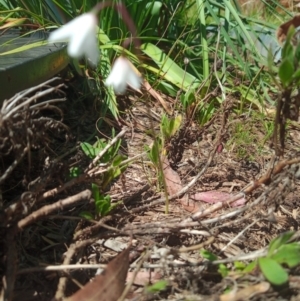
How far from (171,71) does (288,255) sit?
1.17 m

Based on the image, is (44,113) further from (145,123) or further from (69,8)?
(69,8)

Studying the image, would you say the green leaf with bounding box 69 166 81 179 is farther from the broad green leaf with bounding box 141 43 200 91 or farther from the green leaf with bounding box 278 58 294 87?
the broad green leaf with bounding box 141 43 200 91

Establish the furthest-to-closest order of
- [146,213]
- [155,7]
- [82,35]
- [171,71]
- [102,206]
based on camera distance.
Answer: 1. [155,7]
2. [171,71]
3. [146,213]
4. [102,206]
5. [82,35]

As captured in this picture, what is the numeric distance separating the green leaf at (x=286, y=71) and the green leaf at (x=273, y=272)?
0.37m

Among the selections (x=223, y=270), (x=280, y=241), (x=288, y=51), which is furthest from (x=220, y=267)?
(x=288, y=51)

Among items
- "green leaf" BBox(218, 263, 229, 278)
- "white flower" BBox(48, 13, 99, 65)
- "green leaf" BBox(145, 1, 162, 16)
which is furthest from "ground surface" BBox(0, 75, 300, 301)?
"green leaf" BBox(145, 1, 162, 16)

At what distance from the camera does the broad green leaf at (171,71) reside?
2143mm

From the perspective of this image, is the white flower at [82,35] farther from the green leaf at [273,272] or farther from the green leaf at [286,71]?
the green leaf at [273,272]

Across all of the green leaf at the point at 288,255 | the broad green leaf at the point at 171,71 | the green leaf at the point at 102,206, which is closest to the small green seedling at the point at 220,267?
the green leaf at the point at 288,255

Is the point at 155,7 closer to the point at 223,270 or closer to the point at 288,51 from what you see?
the point at 288,51

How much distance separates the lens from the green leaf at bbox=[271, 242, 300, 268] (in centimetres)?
112

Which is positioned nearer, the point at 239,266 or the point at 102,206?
the point at 239,266

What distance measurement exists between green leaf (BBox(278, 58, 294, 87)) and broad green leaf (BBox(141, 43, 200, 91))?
0.92 metres

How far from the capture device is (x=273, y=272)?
3.60ft
